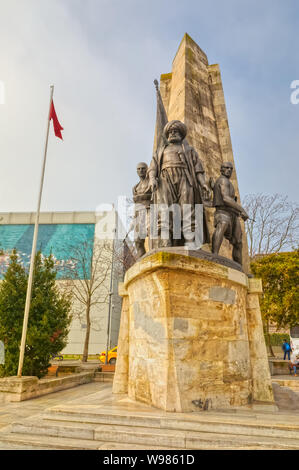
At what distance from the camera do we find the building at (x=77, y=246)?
26625mm

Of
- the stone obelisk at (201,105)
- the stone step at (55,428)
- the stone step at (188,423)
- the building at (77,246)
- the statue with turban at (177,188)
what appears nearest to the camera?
the stone step at (188,423)

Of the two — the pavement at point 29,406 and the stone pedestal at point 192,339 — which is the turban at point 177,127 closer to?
the stone pedestal at point 192,339

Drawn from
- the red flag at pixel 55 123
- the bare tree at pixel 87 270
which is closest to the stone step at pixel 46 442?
the red flag at pixel 55 123

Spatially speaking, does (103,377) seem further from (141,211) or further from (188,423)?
(188,423)

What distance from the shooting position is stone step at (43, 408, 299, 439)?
3609 millimetres

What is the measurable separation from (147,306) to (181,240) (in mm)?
1344

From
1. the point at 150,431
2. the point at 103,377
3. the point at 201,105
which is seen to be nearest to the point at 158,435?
the point at 150,431

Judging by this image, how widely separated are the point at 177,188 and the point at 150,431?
12.9ft

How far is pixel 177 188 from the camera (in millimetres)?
5945

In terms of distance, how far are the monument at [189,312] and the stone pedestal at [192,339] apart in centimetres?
1

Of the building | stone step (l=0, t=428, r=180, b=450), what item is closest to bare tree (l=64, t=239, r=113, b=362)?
the building

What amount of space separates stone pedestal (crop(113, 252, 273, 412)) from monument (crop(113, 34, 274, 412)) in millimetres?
15
